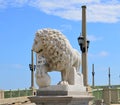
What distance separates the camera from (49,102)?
36.8 feet

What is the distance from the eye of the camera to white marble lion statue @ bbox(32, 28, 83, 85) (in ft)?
37.3

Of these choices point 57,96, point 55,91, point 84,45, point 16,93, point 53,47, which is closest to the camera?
point 57,96

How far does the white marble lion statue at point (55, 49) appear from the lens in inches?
448

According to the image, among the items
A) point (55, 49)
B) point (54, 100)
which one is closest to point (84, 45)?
point (55, 49)

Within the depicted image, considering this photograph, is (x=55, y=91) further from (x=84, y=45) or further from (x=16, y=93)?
(x=16, y=93)

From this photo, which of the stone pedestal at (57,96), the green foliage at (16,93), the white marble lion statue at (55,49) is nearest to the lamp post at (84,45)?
the green foliage at (16,93)

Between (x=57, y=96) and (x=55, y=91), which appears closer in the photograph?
(x=57, y=96)

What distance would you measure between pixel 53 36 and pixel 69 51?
0.57 m

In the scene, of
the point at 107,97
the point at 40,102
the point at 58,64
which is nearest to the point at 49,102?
the point at 40,102

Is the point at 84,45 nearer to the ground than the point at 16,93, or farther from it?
farther from it

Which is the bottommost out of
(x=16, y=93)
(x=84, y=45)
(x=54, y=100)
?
(x=16, y=93)

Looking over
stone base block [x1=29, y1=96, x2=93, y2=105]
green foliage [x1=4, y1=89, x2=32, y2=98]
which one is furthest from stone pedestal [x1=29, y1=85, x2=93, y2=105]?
green foliage [x1=4, y1=89, x2=32, y2=98]

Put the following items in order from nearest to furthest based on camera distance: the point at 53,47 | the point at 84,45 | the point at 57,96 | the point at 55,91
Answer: the point at 57,96, the point at 55,91, the point at 53,47, the point at 84,45

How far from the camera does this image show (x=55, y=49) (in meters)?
11.4
